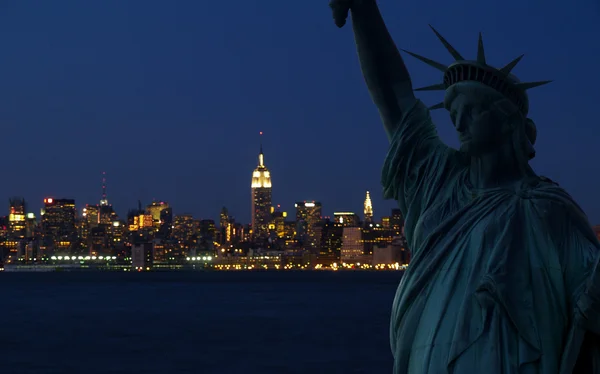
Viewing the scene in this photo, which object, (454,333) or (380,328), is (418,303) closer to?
(454,333)

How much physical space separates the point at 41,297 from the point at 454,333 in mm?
122032

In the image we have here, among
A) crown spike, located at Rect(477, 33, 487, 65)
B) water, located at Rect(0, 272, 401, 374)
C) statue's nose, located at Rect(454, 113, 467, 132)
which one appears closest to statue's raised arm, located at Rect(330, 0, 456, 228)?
statue's nose, located at Rect(454, 113, 467, 132)

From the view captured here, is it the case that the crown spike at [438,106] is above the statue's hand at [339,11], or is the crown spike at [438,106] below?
below

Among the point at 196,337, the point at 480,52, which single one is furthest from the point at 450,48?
the point at 196,337

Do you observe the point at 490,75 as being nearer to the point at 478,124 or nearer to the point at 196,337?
the point at 478,124

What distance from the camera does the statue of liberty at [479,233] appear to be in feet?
12.4

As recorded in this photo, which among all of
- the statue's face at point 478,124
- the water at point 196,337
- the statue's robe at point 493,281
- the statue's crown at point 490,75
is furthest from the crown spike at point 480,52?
the water at point 196,337

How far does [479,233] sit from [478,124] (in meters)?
0.37

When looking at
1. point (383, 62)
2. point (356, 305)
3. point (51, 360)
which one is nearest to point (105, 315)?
point (356, 305)

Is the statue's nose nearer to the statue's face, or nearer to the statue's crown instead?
the statue's face

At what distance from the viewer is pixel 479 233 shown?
13.0 feet

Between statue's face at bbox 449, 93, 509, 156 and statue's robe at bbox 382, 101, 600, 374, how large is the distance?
0.12 meters

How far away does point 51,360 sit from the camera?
48.4m

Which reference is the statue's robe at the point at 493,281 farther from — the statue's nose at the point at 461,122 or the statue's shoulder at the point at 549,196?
the statue's nose at the point at 461,122
